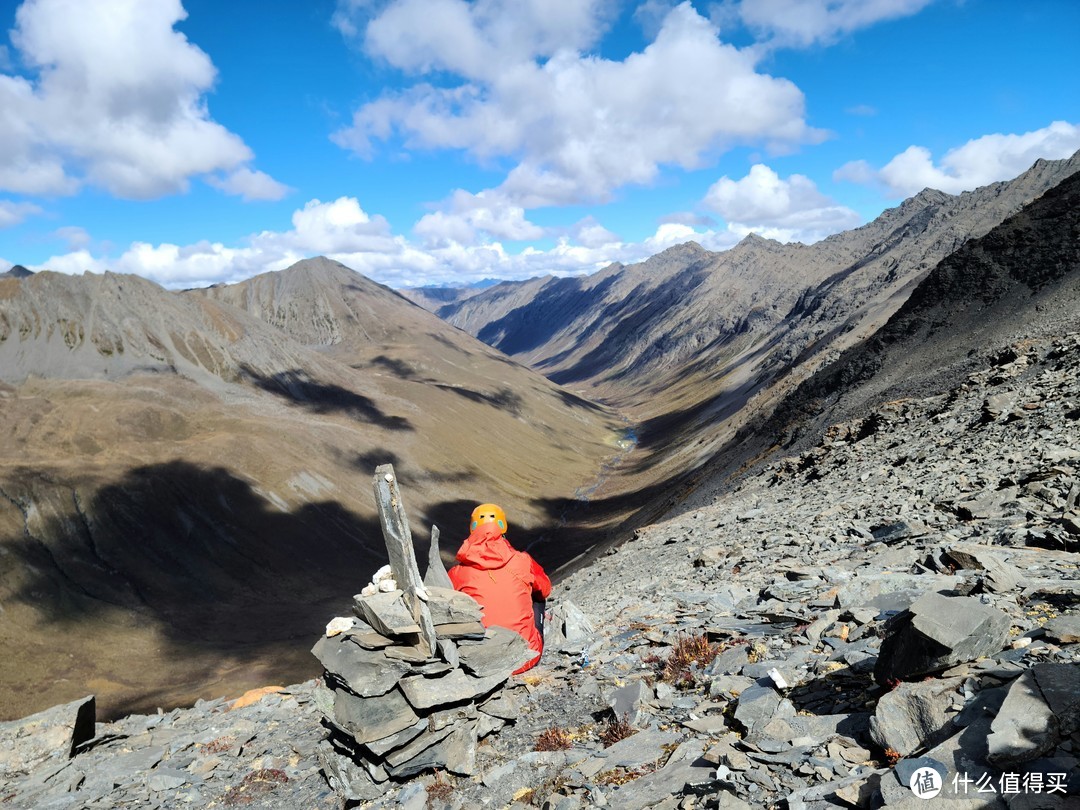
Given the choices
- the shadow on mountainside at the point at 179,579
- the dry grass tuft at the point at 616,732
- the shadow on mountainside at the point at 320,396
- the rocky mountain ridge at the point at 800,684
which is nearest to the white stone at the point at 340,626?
the rocky mountain ridge at the point at 800,684

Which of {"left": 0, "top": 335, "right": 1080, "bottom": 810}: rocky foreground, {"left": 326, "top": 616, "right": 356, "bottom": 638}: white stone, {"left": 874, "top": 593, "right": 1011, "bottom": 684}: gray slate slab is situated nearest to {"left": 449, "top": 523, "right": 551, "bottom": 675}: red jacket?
{"left": 0, "top": 335, "right": 1080, "bottom": 810}: rocky foreground

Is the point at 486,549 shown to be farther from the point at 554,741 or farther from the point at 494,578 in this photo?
the point at 554,741

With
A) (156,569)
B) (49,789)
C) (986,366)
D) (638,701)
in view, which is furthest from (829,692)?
(156,569)

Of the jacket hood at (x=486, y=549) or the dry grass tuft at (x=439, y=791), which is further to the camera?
the jacket hood at (x=486, y=549)

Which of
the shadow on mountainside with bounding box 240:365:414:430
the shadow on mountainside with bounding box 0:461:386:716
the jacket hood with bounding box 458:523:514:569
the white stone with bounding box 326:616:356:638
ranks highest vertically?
the shadow on mountainside with bounding box 240:365:414:430

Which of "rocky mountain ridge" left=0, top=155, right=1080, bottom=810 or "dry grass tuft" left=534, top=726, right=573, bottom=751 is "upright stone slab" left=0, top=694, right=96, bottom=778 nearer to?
"rocky mountain ridge" left=0, top=155, right=1080, bottom=810

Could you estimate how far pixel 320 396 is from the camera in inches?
5359

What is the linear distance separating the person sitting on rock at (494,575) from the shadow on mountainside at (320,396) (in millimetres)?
118782

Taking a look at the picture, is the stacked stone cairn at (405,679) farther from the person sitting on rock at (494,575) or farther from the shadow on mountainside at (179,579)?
the shadow on mountainside at (179,579)

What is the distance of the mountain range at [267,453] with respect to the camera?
167ft

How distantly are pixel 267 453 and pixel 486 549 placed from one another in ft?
291

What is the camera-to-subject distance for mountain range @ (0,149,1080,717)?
2003 inches

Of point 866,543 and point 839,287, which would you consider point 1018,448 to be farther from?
point 839,287

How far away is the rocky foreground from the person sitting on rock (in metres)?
1.26
